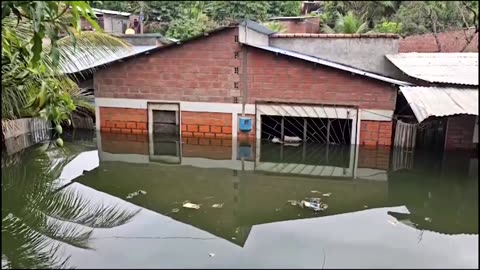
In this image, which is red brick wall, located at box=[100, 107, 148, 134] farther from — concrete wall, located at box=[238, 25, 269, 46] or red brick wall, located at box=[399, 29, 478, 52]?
red brick wall, located at box=[399, 29, 478, 52]

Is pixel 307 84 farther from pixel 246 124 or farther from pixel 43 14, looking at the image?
pixel 43 14

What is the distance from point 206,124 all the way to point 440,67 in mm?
4952

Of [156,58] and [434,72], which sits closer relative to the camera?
[434,72]

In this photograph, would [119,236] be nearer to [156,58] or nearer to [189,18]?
[156,58]

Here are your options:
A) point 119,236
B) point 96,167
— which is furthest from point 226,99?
point 119,236

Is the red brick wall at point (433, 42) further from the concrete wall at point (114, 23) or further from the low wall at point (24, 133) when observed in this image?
the low wall at point (24, 133)

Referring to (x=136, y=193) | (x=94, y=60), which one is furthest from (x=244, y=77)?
(x=136, y=193)

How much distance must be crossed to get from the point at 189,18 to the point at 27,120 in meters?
8.79

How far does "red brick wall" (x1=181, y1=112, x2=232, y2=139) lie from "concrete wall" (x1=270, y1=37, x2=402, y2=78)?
3484 millimetres

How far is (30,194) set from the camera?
→ 581 centimetres

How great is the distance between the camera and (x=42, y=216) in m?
4.98

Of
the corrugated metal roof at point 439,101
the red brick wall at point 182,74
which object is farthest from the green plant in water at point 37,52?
the corrugated metal roof at point 439,101

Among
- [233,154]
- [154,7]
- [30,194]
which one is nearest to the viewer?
[30,194]

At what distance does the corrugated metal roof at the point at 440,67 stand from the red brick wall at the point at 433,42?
5.66 ft
